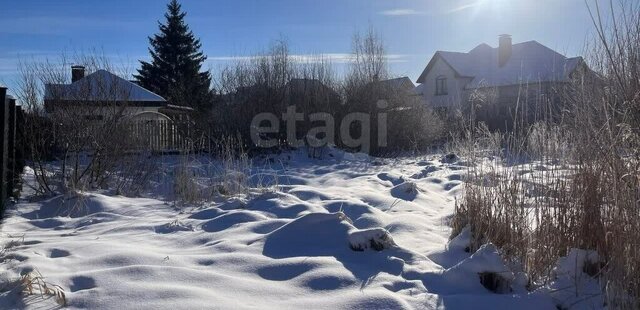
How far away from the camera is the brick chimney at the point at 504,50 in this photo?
28844 mm

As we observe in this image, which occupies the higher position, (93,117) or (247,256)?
(93,117)

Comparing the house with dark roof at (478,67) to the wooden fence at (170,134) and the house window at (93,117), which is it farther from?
the house window at (93,117)

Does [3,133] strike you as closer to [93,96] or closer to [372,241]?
[93,96]

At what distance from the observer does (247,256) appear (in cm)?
373

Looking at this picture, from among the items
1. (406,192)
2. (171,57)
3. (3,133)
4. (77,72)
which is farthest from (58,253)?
(171,57)

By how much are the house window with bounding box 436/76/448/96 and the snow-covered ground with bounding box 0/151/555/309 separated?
84.4 feet

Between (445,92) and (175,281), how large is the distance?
95.8 ft

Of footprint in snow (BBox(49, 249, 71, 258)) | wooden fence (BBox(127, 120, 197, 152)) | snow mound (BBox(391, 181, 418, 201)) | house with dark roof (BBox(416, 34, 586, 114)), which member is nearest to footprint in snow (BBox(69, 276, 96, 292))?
footprint in snow (BBox(49, 249, 71, 258))

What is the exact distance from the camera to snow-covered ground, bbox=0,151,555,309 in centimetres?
298

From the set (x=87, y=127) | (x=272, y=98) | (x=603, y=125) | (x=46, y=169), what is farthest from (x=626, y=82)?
(x=272, y=98)

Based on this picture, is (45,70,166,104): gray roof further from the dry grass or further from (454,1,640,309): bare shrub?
(454,1,640,309): bare shrub

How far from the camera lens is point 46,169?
7.04 metres

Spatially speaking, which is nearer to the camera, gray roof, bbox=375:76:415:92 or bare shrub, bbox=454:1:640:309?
bare shrub, bbox=454:1:640:309

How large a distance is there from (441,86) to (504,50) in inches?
159
